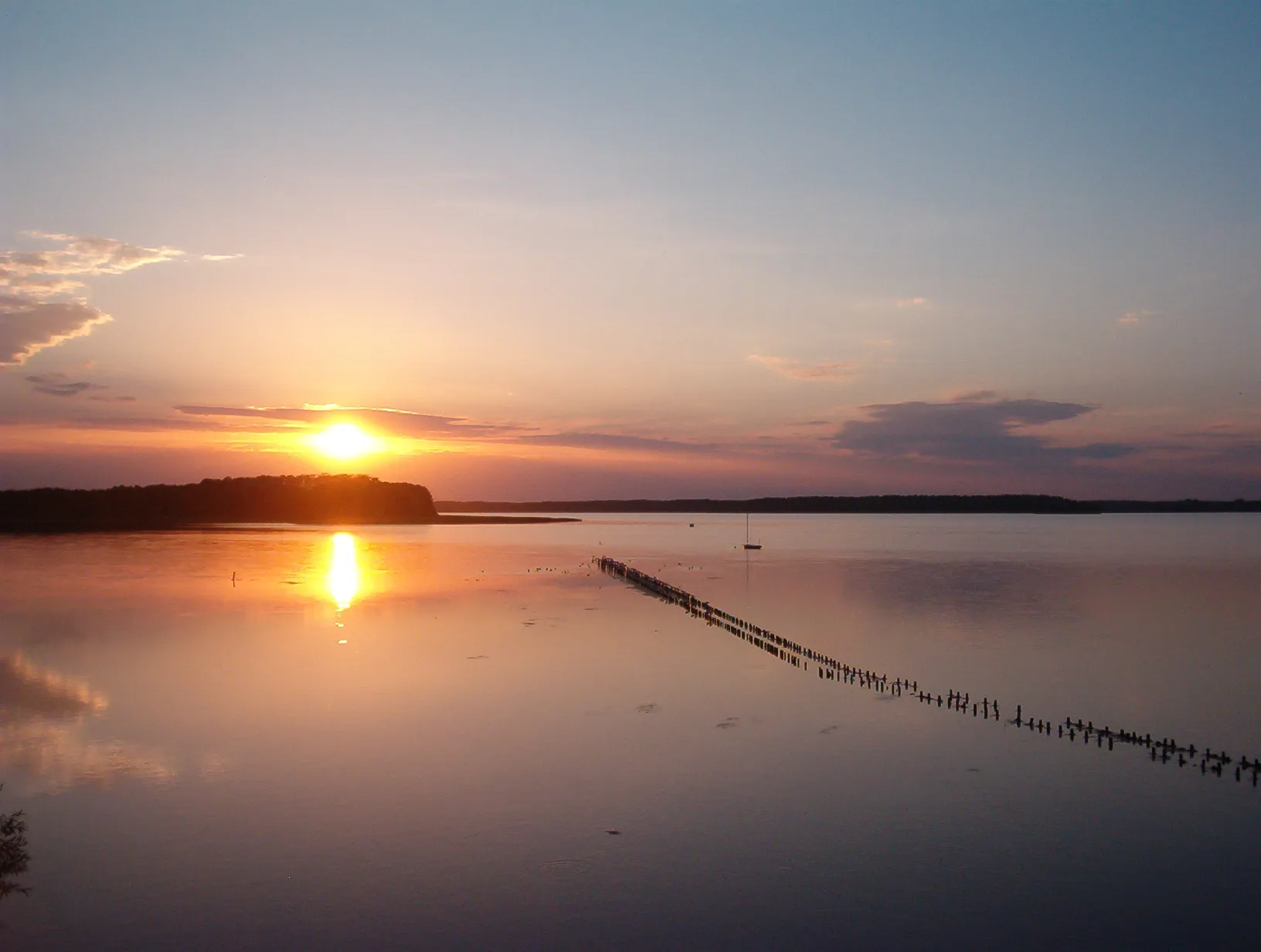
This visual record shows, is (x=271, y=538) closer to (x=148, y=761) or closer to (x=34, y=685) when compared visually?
(x=34, y=685)

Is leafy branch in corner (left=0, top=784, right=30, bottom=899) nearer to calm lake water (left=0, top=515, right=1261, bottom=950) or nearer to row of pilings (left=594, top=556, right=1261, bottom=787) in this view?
calm lake water (left=0, top=515, right=1261, bottom=950)

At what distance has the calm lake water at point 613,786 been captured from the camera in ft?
58.2

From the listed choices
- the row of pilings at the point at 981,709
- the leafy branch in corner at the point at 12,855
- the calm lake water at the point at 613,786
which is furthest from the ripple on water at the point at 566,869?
the row of pilings at the point at 981,709

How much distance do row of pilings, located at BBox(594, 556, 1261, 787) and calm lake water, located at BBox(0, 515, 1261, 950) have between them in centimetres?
58

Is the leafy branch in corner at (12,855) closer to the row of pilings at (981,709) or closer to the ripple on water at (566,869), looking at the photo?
the ripple on water at (566,869)

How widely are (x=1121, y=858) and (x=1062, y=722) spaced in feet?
42.1

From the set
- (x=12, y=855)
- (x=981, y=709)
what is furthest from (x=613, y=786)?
(x=981, y=709)

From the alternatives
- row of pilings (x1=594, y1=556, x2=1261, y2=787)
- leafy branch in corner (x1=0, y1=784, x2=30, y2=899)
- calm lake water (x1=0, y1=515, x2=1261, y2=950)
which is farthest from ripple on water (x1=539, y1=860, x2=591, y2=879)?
row of pilings (x1=594, y1=556, x2=1261, y2=787)

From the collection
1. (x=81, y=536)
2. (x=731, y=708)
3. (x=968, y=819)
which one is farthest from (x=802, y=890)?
(x=81, y=536)

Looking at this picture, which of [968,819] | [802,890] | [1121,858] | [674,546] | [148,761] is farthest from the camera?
[674,546]

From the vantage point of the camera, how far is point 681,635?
53.5 m

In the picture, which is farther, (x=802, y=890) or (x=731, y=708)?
(x=731, y=708)

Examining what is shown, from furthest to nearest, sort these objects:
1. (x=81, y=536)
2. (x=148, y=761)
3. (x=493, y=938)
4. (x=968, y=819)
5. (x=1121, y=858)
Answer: (x=81, y=536) < (x=148, y=761) < (x=968, y=819) < (x=1121, y=858) < (x=493, y=938)

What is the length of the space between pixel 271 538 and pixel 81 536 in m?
30.8
